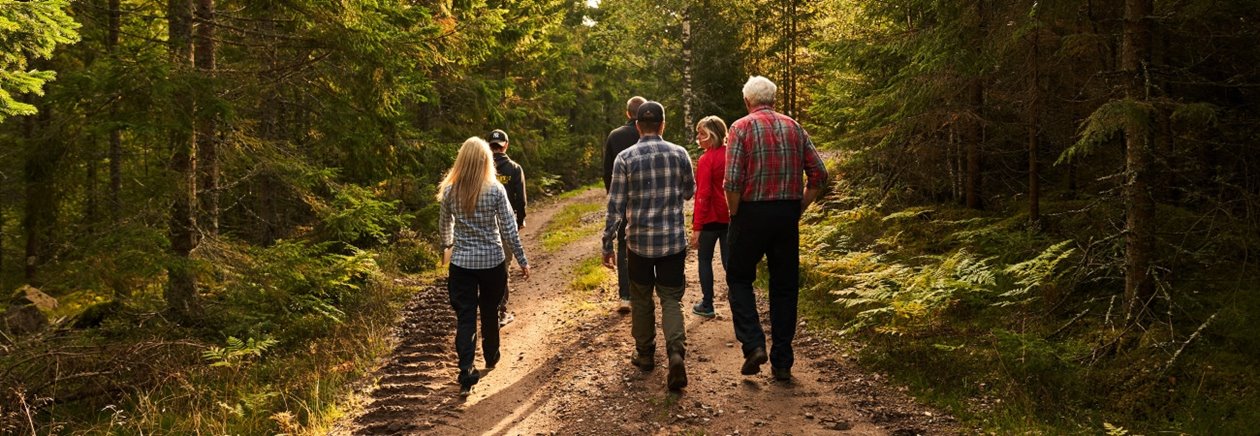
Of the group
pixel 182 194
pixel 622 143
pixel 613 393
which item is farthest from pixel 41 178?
pixel 613 393

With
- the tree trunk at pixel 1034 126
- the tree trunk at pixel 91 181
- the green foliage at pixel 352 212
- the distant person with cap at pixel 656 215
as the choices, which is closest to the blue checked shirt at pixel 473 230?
the distant person with cap at pixel 656 215

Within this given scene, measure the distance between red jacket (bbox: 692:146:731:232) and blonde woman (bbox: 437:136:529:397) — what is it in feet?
6.36

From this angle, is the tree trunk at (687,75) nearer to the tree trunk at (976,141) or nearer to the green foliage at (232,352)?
the tree trunk at (976,141)

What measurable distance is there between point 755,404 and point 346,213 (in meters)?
6.15

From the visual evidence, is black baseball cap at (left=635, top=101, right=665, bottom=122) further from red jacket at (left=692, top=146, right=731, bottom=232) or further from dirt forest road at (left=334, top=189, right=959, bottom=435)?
dirt forest road at (left=334, top=189, right=959, bottom=435)

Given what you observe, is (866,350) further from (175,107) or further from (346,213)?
(175,107)

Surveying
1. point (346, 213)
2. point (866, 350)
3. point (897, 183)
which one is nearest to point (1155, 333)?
point (866, 350)

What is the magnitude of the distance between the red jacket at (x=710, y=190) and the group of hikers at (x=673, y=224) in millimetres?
15

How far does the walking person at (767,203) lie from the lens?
562 centimetres

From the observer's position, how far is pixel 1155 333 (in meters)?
5.42

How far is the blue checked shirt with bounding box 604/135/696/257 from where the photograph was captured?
19.8 ft

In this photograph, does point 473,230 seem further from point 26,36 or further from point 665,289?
point 26,36

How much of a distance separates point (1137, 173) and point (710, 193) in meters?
3.66

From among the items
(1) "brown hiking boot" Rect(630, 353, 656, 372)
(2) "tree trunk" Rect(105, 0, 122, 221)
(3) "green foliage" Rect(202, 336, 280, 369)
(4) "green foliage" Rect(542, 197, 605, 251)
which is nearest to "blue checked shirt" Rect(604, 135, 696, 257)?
(1) "brown hiking boot" Rect(630, 353, 656, 372)
